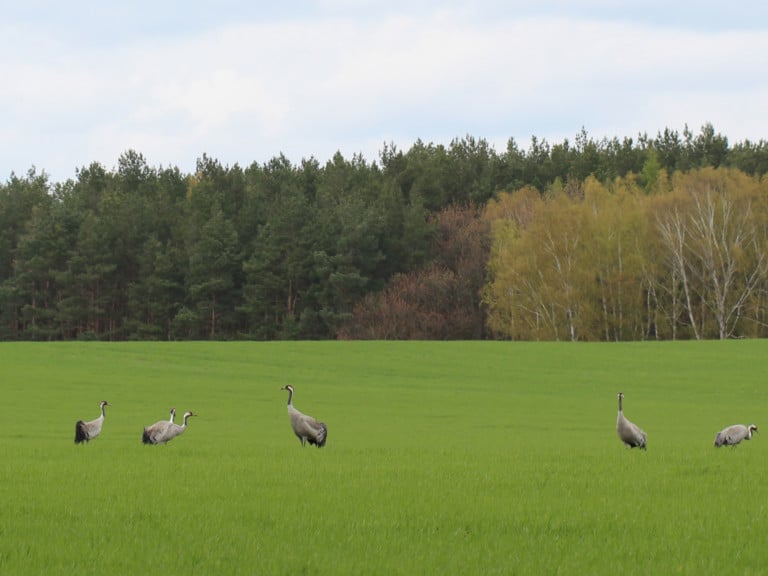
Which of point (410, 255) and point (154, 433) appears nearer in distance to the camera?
point (154, 433)

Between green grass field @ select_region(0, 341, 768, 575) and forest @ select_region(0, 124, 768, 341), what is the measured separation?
56.0m

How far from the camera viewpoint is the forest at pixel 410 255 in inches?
3718

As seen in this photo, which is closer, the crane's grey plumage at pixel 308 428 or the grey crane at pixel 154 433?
the crane's grey plumage at pixel 308 428

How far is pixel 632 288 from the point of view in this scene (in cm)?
9575

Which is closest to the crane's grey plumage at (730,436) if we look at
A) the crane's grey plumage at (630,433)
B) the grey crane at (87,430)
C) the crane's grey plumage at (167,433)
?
the crane's grey plumage at (630,433)

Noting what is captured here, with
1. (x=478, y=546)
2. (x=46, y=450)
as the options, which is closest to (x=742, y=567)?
→ (x=478, y=546)

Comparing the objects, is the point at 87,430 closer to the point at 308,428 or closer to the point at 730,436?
the point at 308,428

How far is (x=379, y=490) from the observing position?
1412 cm

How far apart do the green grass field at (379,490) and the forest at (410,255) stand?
56032 millimetres

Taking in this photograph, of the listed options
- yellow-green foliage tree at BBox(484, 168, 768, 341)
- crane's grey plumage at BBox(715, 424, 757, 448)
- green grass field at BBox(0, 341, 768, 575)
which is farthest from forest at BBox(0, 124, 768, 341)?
crane's grey plumage at BBox(715, 424, 757, 448)

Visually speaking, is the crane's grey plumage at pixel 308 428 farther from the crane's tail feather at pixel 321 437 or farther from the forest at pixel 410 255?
the forest at pixel 410 255

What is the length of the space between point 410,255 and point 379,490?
103272 millimetres

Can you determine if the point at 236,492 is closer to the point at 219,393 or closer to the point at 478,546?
the point at 478,546

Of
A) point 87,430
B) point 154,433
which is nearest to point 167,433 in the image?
point 154,433
